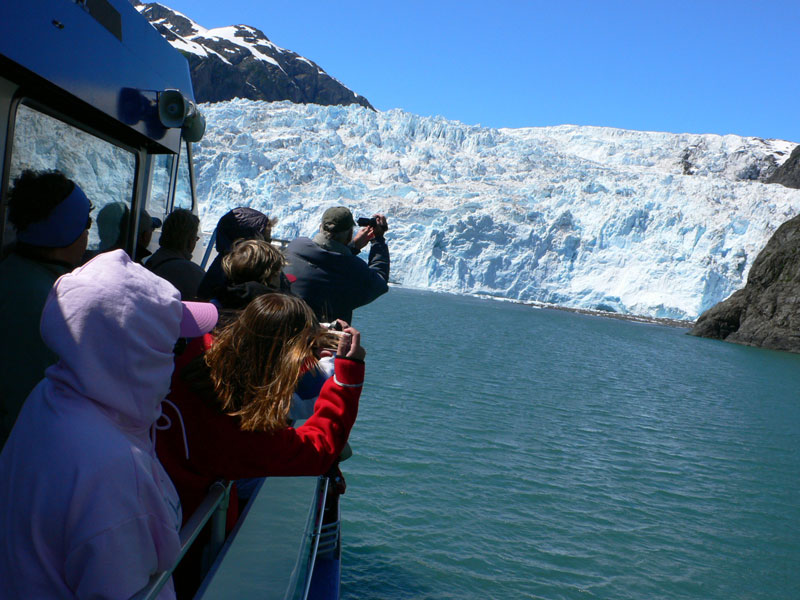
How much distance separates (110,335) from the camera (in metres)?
0.95

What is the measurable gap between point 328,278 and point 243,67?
79.9m

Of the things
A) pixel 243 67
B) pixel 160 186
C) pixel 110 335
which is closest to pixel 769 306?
pixel 160 186

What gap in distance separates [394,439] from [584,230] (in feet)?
115

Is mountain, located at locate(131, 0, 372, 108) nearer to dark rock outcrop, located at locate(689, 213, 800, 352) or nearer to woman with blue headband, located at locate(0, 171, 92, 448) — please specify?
dark rock outcrop, located at locate(689, 213, 800, 352)

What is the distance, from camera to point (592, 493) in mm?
5820

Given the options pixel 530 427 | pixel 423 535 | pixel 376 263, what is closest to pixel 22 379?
pixel 376 263

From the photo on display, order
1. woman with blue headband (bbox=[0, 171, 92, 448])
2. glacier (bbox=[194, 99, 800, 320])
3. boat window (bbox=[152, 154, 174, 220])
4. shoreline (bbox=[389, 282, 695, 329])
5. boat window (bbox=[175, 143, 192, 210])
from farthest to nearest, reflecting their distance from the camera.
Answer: shoreline (bbox=[389, 282, 695, 329]), glacier (bbox=[194, 99, 800, 320]), boat window (bbox=[175, 143, 192, 210]), boat window (bbox=[152, 154, 174, 220]), woman with blue headband (bbox=[0, 171, 92, 448])

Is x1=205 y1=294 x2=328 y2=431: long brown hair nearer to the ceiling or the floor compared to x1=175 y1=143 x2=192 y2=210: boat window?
nearer to the floor

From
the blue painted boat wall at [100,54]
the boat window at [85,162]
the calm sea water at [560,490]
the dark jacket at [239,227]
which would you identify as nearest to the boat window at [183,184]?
the blue painted boat wall at [100,54]

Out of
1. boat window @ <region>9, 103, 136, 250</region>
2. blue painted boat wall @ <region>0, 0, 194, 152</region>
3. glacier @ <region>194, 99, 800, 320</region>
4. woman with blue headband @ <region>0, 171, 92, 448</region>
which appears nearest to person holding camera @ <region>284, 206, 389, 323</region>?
boat window @ <region>9, 103, 136, 250</region>

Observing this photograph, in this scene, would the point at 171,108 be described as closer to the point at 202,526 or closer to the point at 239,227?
the point at 239,227

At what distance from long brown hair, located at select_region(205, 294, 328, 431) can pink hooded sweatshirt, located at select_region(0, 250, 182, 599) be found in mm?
339

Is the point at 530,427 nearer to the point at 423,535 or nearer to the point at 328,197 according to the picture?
the point at 423,535

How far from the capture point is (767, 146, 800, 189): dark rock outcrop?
177 ft
